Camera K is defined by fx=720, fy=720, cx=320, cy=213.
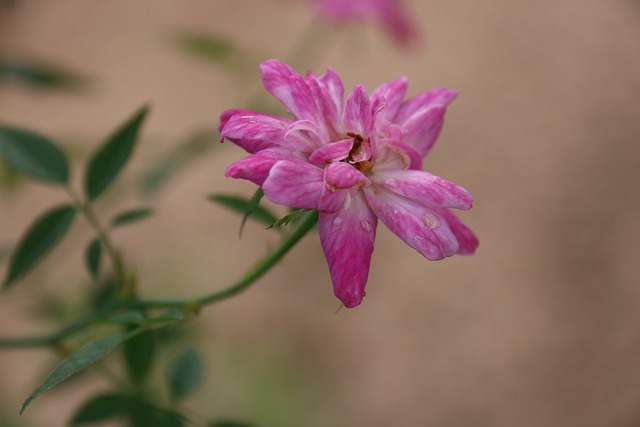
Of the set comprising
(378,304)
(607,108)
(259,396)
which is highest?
(607,108)

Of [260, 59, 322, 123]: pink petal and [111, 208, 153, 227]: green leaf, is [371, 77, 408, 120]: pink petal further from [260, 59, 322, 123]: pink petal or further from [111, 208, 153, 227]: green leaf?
[111, 208, 153, 227]: green leaf

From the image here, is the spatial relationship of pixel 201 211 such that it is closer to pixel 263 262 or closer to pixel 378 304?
pixel 378 304

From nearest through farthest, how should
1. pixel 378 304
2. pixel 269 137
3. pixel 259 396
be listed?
1. pixel 269 137
2. pixel 259 396
3. pixel 378 304

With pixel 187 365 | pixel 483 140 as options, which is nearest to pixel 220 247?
pixel 483 140

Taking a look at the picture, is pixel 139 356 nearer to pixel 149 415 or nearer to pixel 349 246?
pixel 149 415

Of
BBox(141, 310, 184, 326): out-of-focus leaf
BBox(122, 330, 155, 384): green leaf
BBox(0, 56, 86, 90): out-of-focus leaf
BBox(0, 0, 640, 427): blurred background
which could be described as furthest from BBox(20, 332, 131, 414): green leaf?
BBox(0, 0, 640, 427): blurred background

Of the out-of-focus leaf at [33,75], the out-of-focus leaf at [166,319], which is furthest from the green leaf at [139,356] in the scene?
Result: the out-of-focus leaf at [33,75]
